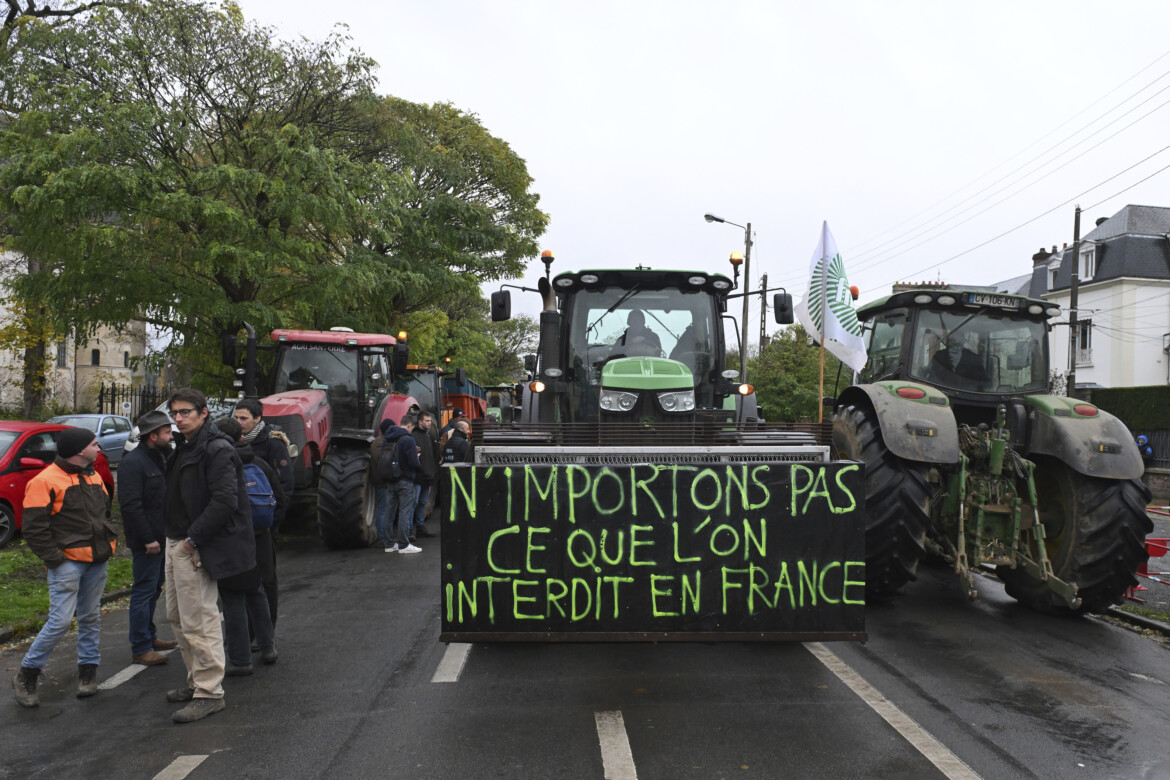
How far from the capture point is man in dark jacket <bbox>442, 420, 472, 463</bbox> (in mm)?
12613

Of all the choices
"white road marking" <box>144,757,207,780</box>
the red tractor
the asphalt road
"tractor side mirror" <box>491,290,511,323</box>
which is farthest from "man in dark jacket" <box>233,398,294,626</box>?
the red tractor

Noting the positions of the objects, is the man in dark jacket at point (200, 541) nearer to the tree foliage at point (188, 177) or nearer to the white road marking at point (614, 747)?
the white road marking at point (614, 747)

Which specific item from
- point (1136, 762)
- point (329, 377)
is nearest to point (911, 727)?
point (1136, 762)

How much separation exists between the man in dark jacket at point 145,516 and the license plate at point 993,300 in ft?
23.5

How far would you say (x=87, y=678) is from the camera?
17.9 ft

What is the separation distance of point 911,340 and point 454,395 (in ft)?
50.1

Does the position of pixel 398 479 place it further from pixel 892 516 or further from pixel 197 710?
pixel 892 516

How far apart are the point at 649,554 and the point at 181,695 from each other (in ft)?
9.93

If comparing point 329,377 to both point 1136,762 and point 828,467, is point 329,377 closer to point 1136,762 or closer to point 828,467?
point 828,467

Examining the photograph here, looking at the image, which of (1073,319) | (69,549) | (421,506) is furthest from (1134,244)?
(69,549)

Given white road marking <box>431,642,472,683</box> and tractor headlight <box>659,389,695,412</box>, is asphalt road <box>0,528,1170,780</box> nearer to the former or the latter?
white road marking <box>431,642,472,683</box>

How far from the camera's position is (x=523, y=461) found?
5.75 metres

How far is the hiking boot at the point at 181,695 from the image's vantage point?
529cm

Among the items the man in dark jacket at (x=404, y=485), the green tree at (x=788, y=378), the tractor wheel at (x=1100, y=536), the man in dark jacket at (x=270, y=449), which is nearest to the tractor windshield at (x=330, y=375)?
the man in dark jacket at (x=404, y=485)
